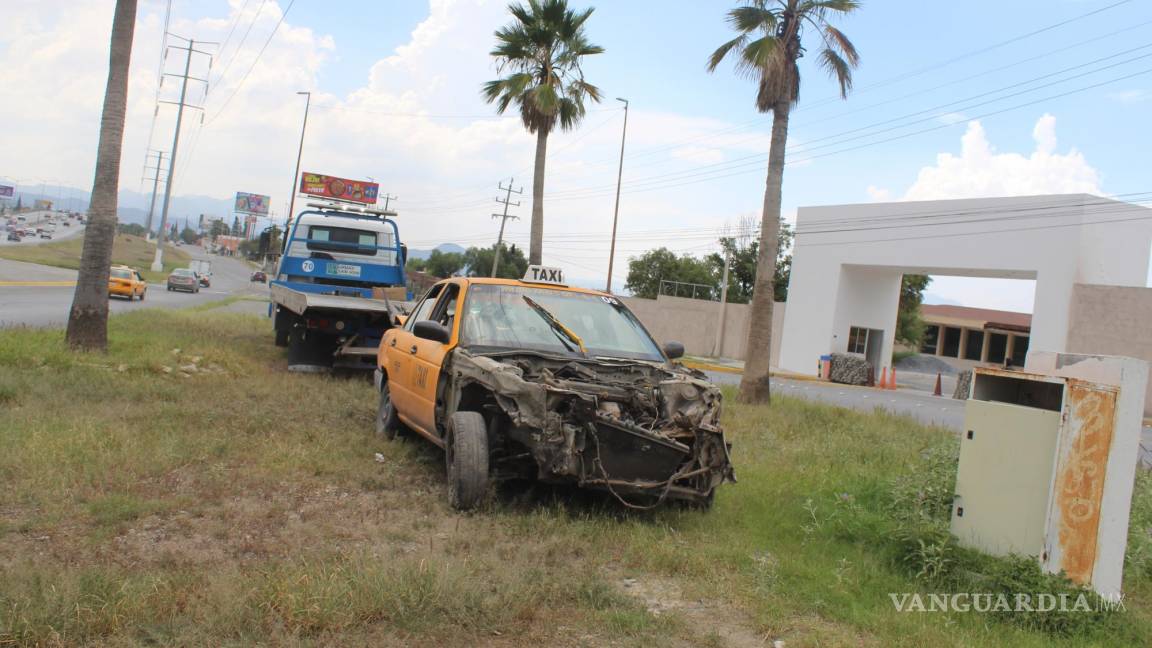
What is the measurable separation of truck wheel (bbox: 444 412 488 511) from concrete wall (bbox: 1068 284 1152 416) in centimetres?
2150

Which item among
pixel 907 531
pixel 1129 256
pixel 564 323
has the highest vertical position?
pixel 1129 256

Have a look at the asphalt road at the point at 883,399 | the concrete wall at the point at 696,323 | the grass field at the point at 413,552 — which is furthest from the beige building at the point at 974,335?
the grass field at the point at 413,552

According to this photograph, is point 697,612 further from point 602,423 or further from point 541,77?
point 541,77

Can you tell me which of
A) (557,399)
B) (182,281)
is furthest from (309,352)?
(182,281)

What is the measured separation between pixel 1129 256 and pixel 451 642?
86.4 feet

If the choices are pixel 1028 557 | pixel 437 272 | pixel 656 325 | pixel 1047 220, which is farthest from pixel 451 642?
pixel 437 272

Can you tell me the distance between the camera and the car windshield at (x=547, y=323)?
6543mm

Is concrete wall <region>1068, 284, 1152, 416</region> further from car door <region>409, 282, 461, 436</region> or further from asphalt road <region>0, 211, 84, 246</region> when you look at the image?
asphalt road <region>0, 211, 84, 246</region>

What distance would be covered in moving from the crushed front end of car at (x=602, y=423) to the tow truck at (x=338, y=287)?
531 cm

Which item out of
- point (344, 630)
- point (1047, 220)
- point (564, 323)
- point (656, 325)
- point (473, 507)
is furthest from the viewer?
point (656, 325)

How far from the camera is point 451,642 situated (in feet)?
11.9

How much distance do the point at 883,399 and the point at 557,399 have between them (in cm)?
1860

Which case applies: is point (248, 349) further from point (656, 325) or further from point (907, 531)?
point (656, 325)

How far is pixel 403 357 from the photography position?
25.1 ft
